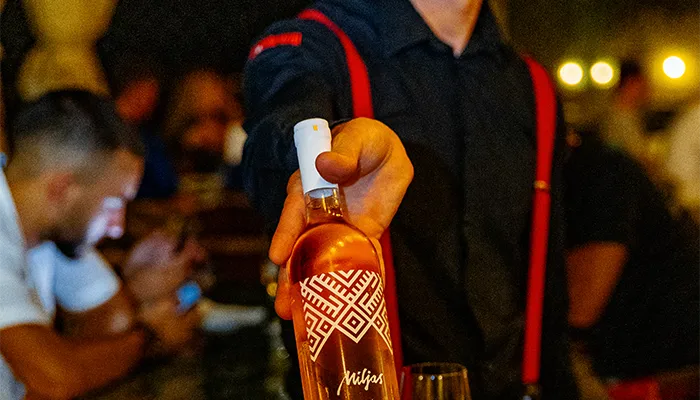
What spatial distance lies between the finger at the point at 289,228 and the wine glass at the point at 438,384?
0.16 m

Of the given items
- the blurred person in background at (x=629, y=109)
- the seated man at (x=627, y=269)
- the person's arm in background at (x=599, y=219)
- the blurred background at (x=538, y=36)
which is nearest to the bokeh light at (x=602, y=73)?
the blurred background at (x=538, y=36)

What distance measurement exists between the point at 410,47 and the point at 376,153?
38 cm

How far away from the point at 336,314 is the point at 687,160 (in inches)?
93.6

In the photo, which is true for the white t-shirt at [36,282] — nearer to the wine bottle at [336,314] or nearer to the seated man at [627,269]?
the wine bottle at [336,314]

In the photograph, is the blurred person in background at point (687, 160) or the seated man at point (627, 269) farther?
the blurred person in background at point (687, 160)

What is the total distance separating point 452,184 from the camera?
99cm

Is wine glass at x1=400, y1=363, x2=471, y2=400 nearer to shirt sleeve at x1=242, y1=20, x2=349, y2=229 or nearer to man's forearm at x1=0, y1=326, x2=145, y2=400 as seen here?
shirt sleeve at x1=242, y1=20, x2=349, y2=229

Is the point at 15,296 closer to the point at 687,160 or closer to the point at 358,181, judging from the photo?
the point at 358,181

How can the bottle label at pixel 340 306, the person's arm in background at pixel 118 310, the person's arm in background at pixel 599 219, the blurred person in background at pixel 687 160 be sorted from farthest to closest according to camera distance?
the blurred person in background at pixel 687 160 → the person's arm in background at pixel 118 310 → the person's arm in background at pixel 599 219 → the bottle label at pixel 340 306

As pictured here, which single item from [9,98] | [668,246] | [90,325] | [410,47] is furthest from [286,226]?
[90,325]

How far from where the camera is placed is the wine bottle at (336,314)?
1.72 feet

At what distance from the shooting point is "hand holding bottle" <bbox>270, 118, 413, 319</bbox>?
22.1 inches

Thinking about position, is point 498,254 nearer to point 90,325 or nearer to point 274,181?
point 274,181

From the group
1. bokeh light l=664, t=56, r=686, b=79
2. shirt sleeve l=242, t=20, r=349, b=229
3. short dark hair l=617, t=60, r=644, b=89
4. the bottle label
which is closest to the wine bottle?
the bottle label
